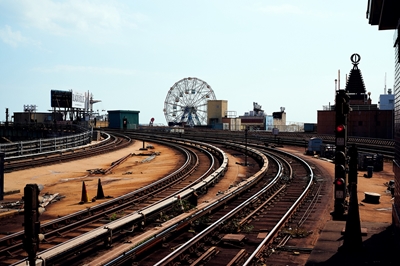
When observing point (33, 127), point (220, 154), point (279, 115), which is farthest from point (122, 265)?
point (279, 115)

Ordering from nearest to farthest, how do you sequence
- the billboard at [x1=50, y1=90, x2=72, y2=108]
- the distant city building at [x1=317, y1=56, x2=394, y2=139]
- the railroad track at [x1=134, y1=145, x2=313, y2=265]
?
the railroad track at [x1=134, y1=145, x2=313, y2=265] < the distant city building at [x1=317, y1=56, x2=394, y2=139] < the billboard at [x1=50, y1=90, x2=72, y2=108]

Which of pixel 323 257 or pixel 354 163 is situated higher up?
pixel 354 163

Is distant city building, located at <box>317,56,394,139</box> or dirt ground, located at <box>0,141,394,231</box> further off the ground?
distant city building, located at <box>317,56,394,139</box>

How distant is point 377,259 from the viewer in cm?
1044

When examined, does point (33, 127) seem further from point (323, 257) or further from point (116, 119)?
point (323, 257)

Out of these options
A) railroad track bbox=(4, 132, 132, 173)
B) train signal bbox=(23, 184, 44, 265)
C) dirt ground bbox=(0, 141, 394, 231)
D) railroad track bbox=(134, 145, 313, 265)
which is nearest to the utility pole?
railroad track bbox=(134, 145, 313, 265)

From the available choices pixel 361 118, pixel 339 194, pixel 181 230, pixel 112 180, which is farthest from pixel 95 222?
pixel 361 118

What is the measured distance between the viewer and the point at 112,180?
28.8 metres

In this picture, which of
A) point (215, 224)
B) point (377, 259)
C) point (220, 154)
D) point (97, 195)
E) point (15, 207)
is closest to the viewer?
point (377, 259)

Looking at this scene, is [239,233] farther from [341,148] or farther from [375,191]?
[375,191]

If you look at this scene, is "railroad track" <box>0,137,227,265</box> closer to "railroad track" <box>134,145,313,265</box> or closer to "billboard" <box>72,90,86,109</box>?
"railroad track" <box>134,145,313,265</box>

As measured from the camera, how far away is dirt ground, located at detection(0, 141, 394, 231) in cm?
1912

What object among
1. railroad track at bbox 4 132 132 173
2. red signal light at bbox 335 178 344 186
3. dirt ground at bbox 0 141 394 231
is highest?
red signal light at bbox 335 178 344 186

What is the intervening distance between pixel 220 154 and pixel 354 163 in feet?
102
